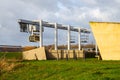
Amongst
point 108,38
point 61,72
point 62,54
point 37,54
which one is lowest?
A: point 61,72

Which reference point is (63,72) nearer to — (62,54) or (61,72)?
(61,72)

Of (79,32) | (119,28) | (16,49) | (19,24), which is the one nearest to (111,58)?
(119,28)

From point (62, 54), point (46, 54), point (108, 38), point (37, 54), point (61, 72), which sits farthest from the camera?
point (62, 54)

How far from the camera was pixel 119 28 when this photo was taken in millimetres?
41656

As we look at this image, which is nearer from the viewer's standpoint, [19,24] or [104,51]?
[104,51]

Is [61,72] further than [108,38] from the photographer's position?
No

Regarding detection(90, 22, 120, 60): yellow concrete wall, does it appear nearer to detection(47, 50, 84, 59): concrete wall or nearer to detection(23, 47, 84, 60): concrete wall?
detection(23, 47, 84, 60): concrete wall

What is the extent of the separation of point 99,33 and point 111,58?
318 centimetres

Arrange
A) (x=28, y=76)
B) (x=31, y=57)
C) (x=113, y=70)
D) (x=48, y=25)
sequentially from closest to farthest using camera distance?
(x=113, y=70)
(x=28, y=76)
(x=31, y=57)
(x=48, y=25)

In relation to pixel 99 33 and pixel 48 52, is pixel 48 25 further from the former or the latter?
pixel 99 33

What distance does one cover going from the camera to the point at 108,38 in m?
42.7

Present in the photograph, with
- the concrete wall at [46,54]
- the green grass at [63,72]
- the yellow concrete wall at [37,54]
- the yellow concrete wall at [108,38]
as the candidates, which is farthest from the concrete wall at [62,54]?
the green grass at [63,72]

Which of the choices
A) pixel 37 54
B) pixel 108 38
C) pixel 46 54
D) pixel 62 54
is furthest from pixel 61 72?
pixel 62 54

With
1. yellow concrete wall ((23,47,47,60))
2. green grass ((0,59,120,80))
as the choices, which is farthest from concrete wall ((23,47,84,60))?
green grass ((0,59,120,80))
